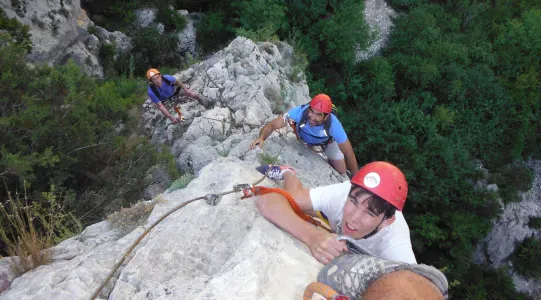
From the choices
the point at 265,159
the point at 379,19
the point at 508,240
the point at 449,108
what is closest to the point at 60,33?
the point at 265,159

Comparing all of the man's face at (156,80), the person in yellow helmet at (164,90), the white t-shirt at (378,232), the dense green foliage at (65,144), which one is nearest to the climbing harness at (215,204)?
the white t-shirt at (378,232)

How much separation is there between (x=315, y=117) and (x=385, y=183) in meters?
2.78

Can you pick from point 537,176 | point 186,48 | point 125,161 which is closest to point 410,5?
point 537,176

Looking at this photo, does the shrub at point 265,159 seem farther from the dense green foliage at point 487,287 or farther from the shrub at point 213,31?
the dense green foliage at point 487,287

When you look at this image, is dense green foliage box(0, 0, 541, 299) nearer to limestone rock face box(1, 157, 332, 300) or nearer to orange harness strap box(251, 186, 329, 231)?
limestone rock face box(1, 157, 332, 300)

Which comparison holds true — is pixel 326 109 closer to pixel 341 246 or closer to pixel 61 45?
pixel 341 246

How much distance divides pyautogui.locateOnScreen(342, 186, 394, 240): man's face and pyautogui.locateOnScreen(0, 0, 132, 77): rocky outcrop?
444 inches

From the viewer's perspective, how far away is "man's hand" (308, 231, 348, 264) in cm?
263

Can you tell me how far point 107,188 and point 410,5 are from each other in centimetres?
1971

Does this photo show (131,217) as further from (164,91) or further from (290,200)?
(164,91)

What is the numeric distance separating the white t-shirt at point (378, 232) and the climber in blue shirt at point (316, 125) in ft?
7.49

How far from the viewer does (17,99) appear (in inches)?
246

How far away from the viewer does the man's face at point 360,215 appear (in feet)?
8.74

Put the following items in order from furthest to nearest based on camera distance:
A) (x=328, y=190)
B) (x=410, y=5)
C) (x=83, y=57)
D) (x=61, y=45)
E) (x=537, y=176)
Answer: (x=410, y=5)
(x=537, y=176)
(x=83, y=57)
(x=61, y=45)
(x=328, y=190)
